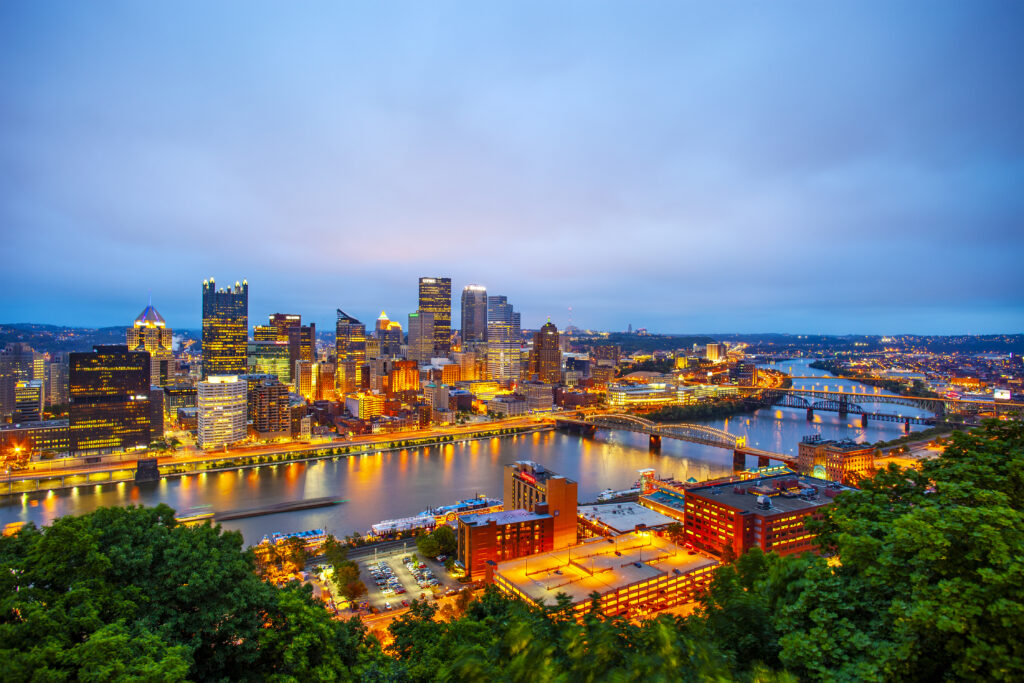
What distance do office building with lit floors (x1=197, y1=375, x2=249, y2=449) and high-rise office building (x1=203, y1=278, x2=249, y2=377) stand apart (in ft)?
41.2

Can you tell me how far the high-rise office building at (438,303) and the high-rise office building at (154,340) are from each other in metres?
16.9

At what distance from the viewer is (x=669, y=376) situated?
113 ft

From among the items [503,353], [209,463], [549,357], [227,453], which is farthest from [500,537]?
[503,353]

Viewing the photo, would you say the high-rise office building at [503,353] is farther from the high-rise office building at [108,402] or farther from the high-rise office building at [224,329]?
the high-rise office building at [108,402]

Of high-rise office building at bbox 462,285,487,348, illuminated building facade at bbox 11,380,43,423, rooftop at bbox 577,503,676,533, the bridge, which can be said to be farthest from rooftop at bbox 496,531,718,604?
high-rise office building at bbox 462,285,487,348

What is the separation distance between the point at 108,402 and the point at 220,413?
289cm

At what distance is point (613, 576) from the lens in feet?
21.4

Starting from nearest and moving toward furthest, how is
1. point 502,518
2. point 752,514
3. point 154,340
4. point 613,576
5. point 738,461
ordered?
point 613,576
point 502,518
point 752,514
point 738,461
point 154,340

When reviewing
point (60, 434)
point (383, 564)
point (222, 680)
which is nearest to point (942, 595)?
point (222, 680)

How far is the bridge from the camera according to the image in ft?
46.0

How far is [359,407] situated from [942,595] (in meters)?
21.4

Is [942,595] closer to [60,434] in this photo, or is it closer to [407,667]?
[407,667]

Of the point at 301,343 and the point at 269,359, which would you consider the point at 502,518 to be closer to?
the point at 269,359

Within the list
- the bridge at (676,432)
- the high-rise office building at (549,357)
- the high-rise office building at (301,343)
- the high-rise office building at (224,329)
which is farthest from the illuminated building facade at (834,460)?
the high-rise office building at (301,343)
